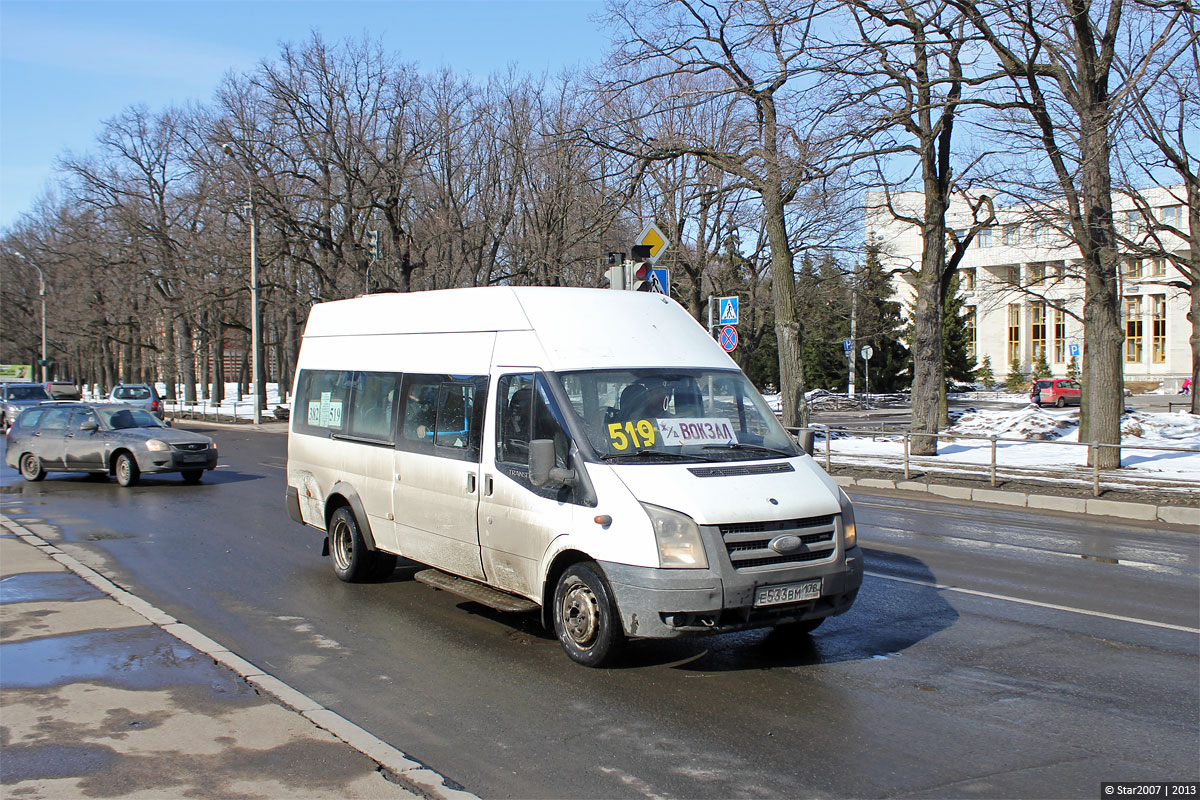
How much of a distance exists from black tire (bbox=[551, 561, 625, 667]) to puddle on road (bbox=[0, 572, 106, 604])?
14.3 ft

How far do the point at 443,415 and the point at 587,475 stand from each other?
6.36ft

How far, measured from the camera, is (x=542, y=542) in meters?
6.62

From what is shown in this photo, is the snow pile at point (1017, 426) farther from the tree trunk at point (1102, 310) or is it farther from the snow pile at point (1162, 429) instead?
the tree trunk at point (1102, 310)

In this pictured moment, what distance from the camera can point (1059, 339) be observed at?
84125mm

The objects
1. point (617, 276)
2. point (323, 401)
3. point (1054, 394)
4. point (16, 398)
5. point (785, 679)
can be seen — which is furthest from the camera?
point (1054, 394)

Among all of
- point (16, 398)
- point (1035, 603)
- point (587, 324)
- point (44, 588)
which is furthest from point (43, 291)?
point (1035, 603)

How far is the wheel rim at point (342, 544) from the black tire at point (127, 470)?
10.4 meters

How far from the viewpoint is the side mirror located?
20.9ft

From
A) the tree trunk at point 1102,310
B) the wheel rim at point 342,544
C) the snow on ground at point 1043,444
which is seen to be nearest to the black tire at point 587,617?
the wheel rim at point 342,544

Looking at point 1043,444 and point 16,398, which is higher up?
point 16,398

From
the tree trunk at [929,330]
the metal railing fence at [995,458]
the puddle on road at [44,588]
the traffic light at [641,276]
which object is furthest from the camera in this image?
the tree trunk at [929,330]

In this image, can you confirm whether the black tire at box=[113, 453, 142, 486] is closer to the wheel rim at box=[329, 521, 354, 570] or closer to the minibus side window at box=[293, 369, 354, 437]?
the minibus side window at box=[293, 369, 354, 437]

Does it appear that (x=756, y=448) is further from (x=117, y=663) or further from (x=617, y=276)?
(x=617, y=276)

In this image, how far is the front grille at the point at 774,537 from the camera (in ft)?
19.6
